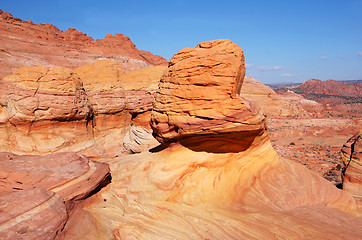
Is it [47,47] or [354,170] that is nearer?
[354,170]

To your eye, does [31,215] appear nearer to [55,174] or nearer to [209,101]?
[55,174]

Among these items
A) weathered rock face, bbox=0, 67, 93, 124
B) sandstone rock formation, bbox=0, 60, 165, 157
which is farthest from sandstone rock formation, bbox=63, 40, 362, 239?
weathered rock face, bbox=0, 67, 93, 124

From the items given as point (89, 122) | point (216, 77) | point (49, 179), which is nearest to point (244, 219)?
point (216, 77)

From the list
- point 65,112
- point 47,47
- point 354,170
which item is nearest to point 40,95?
point 65,112

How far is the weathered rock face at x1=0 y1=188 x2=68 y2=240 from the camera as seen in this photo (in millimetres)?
2801

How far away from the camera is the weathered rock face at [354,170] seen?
690 cm

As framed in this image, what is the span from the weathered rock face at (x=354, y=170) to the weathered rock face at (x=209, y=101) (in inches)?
166

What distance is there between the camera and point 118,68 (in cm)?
1616

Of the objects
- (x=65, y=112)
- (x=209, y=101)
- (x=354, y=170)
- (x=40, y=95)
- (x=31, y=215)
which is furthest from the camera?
(x=65, y=112)

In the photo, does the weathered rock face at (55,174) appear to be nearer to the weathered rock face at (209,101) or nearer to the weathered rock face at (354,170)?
the weathered rock face at (209,101)

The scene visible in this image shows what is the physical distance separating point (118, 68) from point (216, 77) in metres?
12.7

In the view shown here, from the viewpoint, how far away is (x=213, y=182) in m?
4.97

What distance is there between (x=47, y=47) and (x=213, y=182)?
130 ft

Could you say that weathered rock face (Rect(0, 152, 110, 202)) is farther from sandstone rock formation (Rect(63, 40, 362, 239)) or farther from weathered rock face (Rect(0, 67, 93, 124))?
weathered rock face (Rect(0, 67, 93, 124))
